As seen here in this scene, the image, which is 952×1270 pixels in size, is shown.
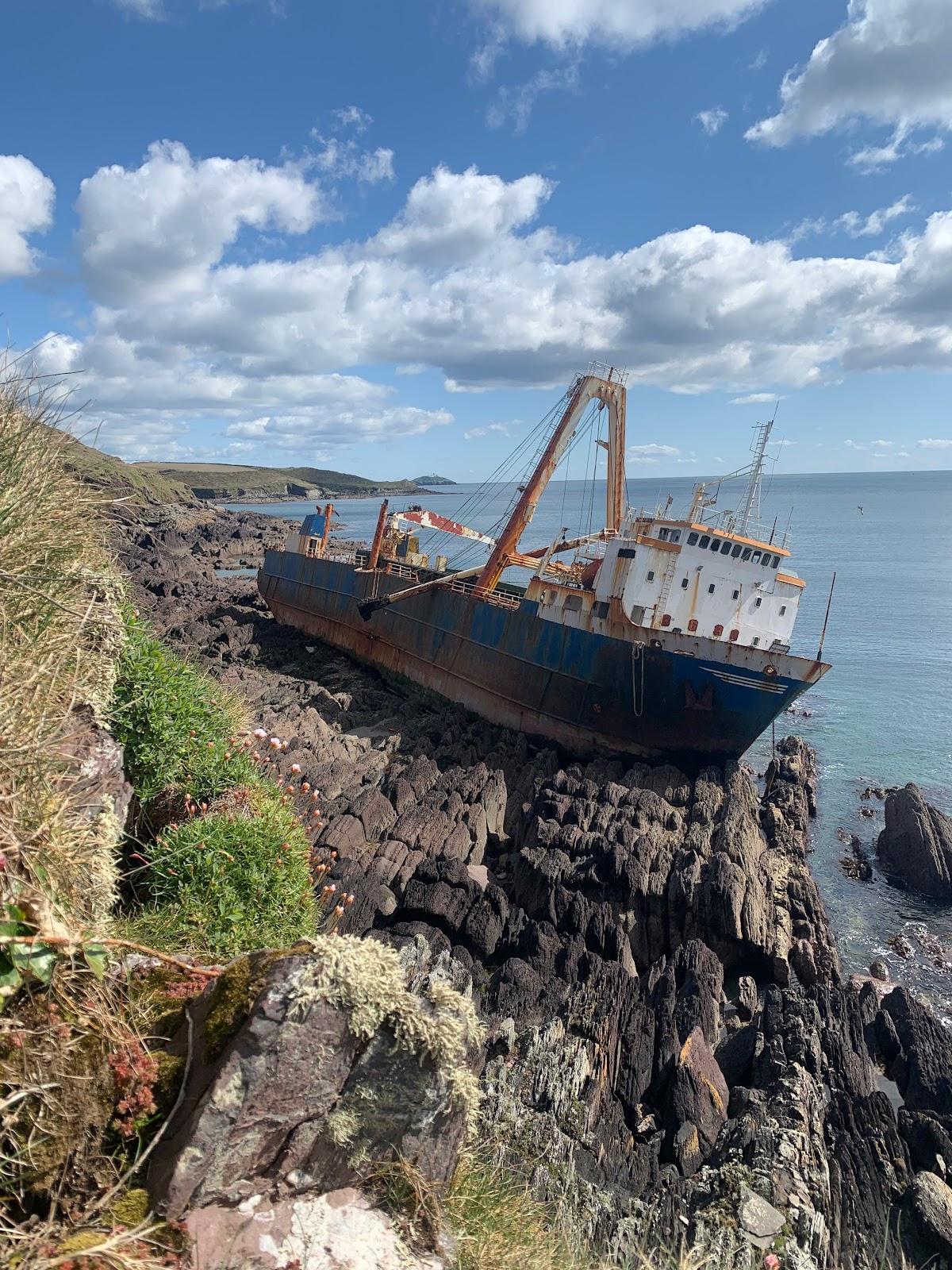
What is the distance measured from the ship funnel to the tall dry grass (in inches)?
686

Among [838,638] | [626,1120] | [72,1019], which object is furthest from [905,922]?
[838,638]

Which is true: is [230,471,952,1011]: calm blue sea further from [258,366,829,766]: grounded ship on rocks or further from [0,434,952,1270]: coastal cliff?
[258,366,829,766]: grounded ship on rocks

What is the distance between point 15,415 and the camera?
601 cm

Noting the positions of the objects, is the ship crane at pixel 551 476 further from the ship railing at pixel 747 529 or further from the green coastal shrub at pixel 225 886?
the green coastal shrub at pixel 225 886

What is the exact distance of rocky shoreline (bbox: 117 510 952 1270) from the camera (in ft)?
22.1

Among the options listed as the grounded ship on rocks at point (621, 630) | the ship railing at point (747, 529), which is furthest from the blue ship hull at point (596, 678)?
the ship railing at point (747, 529)

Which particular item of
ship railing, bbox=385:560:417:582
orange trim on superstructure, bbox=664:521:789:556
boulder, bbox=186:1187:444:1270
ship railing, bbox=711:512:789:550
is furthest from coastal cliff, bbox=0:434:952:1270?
ship railing, bbox=385:560:417:582

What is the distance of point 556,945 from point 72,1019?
Result: 8.27 meters

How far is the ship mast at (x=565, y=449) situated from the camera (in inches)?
909

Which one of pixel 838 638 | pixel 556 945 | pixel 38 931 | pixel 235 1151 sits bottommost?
pixel 556 945

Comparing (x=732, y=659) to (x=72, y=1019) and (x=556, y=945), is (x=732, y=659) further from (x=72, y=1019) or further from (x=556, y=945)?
(x=72, y=1019)

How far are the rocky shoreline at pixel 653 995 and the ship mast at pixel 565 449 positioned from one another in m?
7.08

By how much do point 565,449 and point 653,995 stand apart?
17361 mm

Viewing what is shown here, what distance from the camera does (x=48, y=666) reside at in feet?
14.0
